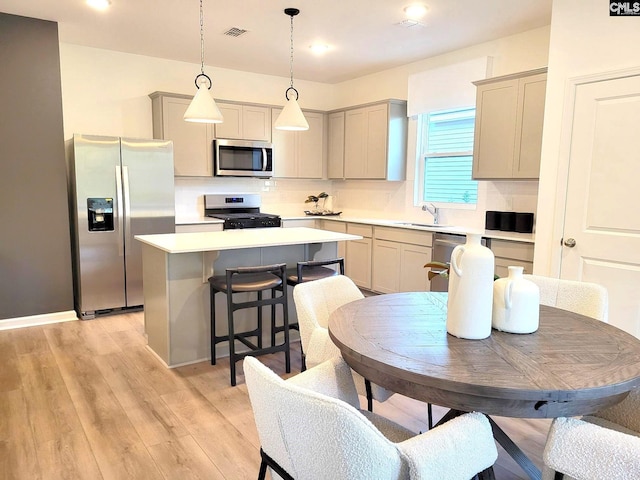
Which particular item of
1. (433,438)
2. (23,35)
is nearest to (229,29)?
(23,35)

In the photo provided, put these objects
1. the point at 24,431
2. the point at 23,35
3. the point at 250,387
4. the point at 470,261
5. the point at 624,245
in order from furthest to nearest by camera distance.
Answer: the point at 23,35
the point at 624,245
the point at 24,431
the point at 470,261
the point at 250,387

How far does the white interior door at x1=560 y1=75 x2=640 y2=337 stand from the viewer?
9.60ft

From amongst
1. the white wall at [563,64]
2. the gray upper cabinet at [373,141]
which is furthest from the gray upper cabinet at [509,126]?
the gray upper cabinet at [373,141]

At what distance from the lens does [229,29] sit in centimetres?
422

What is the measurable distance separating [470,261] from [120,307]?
3.96 m

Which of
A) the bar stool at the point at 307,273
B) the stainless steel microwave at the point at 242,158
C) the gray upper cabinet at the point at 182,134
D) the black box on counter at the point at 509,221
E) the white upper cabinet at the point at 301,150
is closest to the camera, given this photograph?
the bar stool at the point at 307,273

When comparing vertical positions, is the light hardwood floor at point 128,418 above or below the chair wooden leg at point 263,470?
below

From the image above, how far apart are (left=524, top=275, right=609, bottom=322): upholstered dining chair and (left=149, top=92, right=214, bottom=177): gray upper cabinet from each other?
4024 mm

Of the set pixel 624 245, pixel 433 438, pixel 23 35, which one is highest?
pixel 23 35

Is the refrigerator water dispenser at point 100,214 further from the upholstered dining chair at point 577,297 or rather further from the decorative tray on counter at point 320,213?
the upholstered dining chair at point 577,297

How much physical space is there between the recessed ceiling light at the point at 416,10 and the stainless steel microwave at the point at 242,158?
247cm

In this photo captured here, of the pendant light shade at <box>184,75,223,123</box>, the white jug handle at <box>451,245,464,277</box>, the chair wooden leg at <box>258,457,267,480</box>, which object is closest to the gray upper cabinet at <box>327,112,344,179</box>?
the pendant light shade at <box>184,75,223,123</box>

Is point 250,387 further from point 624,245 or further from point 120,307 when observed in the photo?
point 120,307

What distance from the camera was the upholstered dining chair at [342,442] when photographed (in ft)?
3.41
